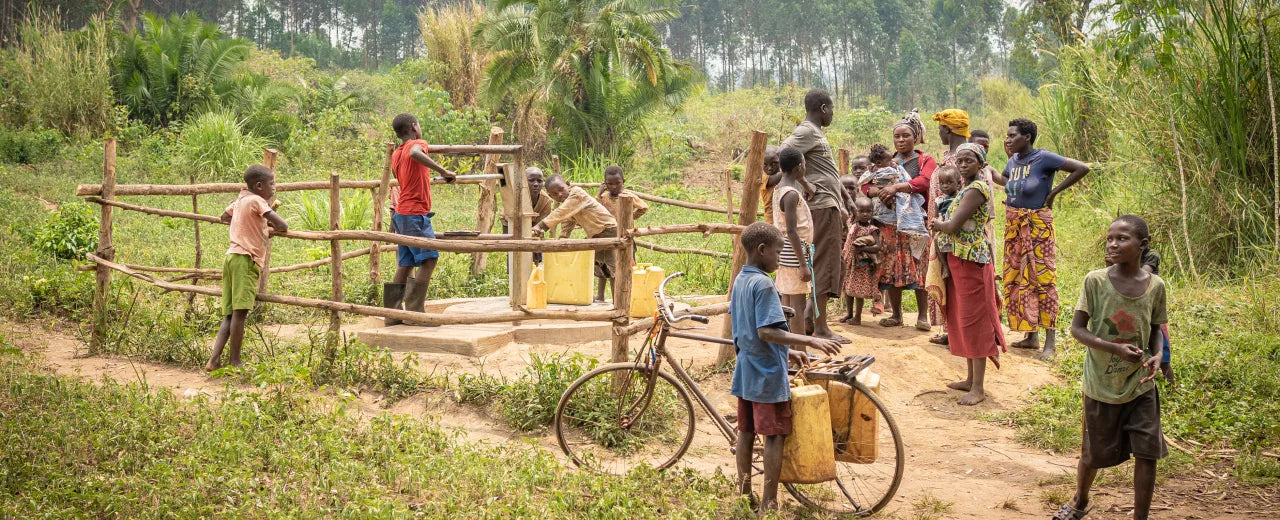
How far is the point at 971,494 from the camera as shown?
13.7ft

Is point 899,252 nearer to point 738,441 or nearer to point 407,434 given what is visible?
point 738,441

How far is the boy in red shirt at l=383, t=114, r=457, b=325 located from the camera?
6.34 meters

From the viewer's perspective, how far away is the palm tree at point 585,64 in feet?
54.2

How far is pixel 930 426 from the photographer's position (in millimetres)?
5195

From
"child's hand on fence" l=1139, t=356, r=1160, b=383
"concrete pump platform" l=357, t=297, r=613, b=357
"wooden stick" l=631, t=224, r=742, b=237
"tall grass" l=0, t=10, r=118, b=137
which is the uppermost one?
"tall grass" l=0, t=10, r=118, b=137

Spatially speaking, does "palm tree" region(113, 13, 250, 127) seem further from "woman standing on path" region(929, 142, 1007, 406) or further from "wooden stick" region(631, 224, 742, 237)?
"woman standing on path" region(929, 142, 1007, 406)

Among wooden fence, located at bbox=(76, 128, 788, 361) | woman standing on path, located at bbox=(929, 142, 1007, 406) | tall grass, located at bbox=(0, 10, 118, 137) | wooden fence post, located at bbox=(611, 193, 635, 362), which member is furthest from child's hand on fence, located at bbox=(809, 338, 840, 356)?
tall grass, located at bbox=(0, 10, 118, 137)

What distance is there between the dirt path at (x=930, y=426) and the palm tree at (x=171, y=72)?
11224mm

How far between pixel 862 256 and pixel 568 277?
86.8 inches

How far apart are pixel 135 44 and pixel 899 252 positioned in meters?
15.1

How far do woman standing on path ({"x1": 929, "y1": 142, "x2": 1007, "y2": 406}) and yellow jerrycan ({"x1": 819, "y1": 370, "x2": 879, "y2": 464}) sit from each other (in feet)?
5.76

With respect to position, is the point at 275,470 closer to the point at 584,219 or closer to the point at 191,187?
the point at 191,187

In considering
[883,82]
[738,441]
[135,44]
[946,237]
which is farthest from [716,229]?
[883,82]

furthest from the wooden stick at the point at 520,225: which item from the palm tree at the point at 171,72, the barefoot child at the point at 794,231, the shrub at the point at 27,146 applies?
the palm tree at the point at 171,72
